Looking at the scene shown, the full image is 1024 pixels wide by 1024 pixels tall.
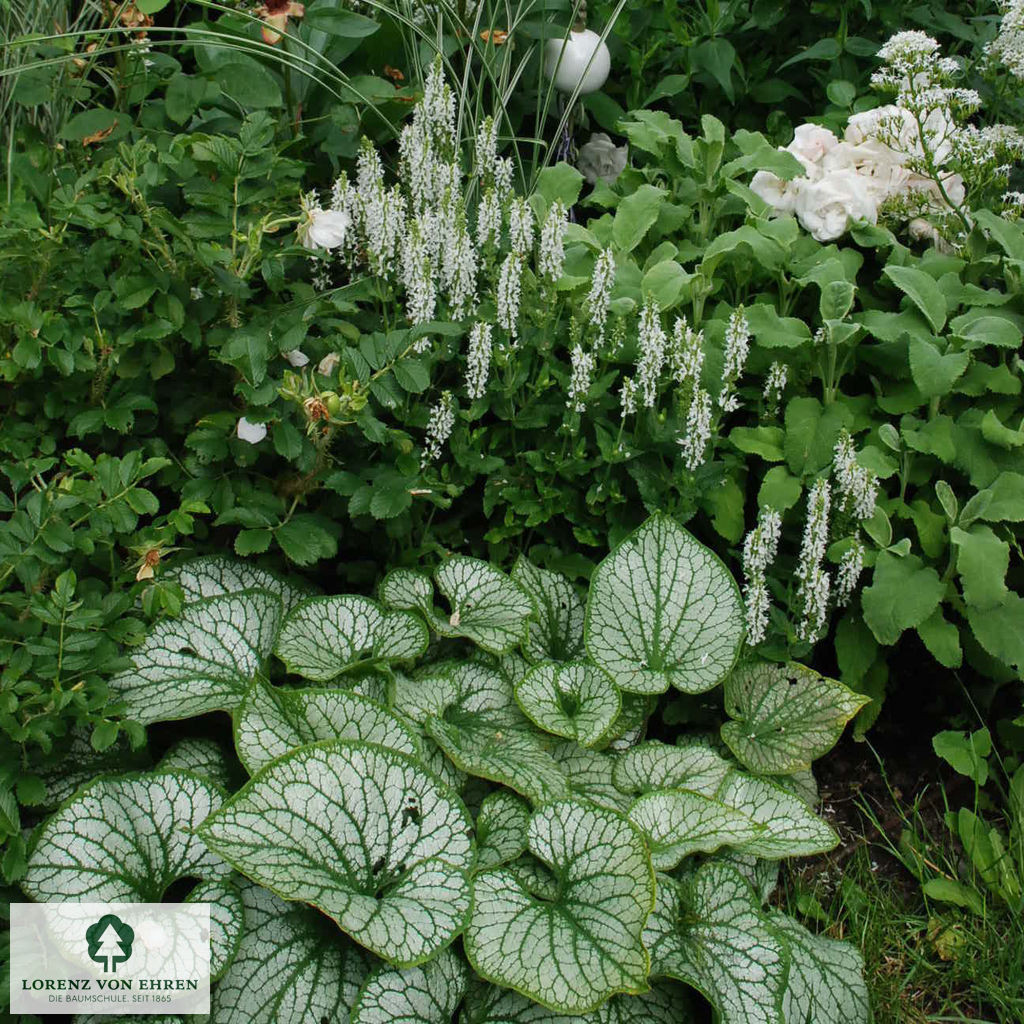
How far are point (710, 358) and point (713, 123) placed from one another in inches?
27.1

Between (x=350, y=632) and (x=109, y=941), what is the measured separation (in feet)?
2.19

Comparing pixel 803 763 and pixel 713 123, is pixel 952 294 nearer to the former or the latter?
pixel 713 123

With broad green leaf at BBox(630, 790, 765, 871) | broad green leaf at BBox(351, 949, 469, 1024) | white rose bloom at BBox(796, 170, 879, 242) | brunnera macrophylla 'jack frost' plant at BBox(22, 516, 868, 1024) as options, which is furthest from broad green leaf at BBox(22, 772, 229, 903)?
white rose bloom at BBox(796, 170, 879, 242)

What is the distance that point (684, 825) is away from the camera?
1.80 metres

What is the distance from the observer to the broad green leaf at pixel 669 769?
196 cm

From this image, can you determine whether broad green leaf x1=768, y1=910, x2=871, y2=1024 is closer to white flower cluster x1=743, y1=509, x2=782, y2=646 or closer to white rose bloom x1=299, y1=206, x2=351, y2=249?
white flower cluster x1=743, y1=509, x2=782, y2=646

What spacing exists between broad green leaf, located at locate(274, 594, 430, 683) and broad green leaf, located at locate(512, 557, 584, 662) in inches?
12.0

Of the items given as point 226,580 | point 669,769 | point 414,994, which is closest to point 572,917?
point 414,994

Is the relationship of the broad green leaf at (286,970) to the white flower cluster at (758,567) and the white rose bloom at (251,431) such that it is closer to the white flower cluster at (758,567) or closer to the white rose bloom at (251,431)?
the white rose bloom at (251,431)

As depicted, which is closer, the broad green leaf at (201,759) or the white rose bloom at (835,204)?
the broad green leaf at (201,759)

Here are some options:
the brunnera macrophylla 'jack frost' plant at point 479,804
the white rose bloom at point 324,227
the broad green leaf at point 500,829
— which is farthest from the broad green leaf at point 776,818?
the white rose bloom at point 324,227

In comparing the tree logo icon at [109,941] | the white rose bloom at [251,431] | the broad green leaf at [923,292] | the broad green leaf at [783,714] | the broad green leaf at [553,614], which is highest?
the broad green leaf at [923,292]

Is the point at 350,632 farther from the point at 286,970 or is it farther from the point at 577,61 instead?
the point at 577,61

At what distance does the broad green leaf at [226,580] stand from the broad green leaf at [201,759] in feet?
0.92
